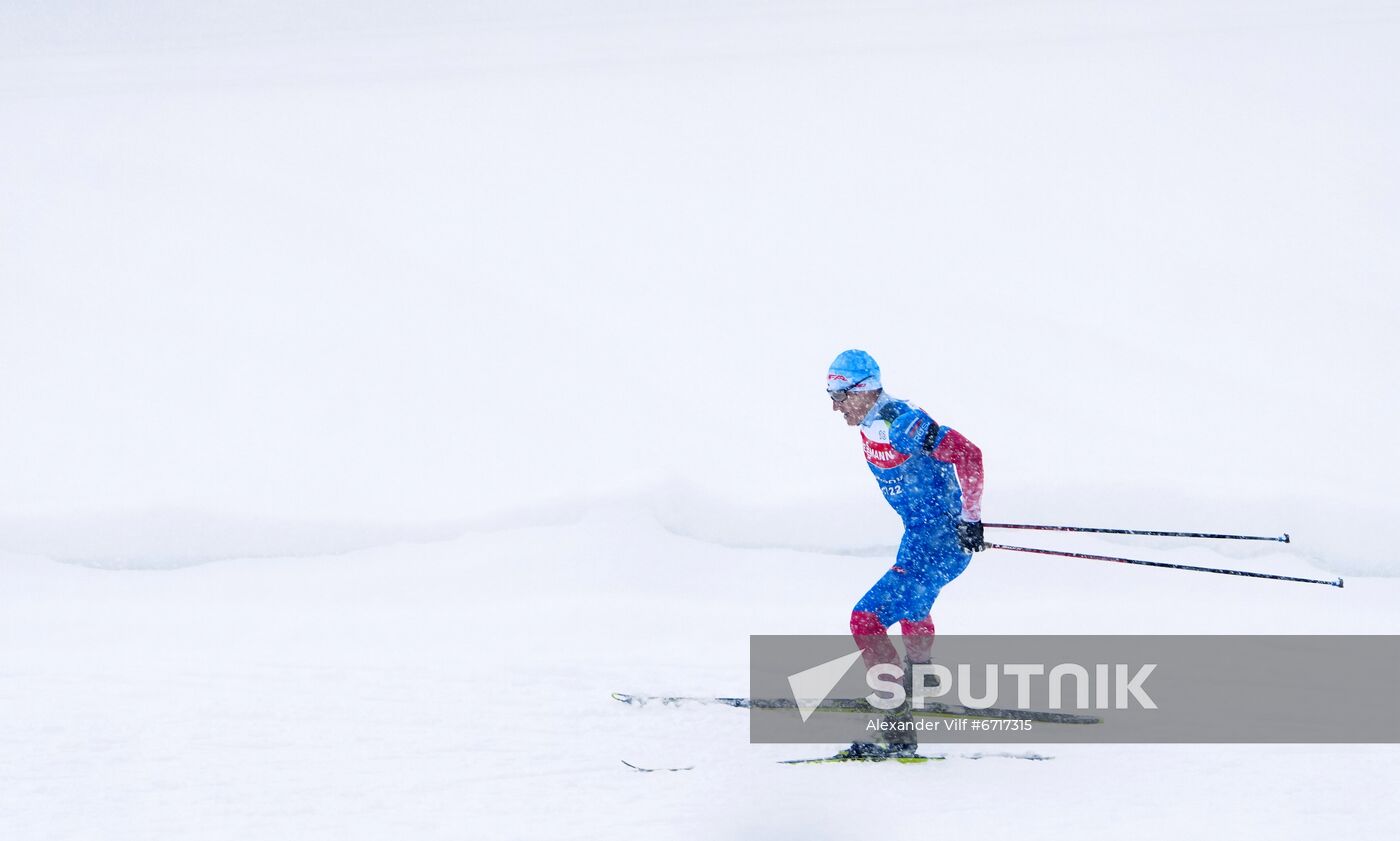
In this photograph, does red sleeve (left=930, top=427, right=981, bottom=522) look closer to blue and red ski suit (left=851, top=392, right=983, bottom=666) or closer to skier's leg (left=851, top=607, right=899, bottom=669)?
blue and red ski suit (left=851, top=392, right=983, bottom=666)

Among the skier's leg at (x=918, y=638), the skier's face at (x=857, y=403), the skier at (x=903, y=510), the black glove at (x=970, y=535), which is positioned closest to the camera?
the black glove at (x=970, y=535)

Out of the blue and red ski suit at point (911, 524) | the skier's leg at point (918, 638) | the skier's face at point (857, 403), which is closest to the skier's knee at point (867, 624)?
the blue and red ski suit at point (911, 524)

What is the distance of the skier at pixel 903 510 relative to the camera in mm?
4465

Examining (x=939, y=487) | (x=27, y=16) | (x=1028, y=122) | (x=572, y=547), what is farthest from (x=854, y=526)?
(x=27, y=16)

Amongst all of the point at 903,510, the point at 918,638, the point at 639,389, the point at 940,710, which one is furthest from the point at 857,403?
the point at 639,389

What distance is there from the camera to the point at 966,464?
437cm

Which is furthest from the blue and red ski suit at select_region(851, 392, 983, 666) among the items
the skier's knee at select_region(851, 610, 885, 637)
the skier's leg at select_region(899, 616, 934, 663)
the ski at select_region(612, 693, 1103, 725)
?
the ski at select_region(612, 693, 1103, 725)

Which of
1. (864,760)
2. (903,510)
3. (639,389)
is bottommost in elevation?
(864,760)

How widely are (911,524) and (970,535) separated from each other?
1.02 feet

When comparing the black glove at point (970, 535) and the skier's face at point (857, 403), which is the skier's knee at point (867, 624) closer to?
the black glove at point (970, 535)

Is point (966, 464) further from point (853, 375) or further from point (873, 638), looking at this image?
point (873, 638)

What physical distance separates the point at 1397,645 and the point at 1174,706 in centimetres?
215

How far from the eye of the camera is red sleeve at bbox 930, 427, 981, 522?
14.3 feet

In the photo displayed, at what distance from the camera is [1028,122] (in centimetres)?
1820
